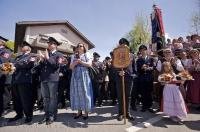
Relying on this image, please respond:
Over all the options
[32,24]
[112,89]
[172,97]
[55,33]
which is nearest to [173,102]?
[172,97]

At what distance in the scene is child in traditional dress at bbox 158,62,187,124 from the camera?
7289 mm

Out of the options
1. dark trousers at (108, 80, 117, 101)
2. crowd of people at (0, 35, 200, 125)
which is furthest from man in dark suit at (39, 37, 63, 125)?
dark trousers at (108, 80, 117, 101)

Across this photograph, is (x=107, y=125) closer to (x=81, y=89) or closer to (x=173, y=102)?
(x=81, y=89)

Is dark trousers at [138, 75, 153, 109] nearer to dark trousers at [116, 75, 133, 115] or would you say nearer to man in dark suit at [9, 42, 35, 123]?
dark trousers at [116, 75, 133, 115]

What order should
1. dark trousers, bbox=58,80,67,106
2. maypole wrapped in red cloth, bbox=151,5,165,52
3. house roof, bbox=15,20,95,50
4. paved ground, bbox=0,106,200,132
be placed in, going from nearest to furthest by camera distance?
paved ground, bbox=0,106,200,132
dark trousers, bbox=58,80,67,106
maypole wrapped in red cloth, bbox=151,5,165,52
house roof, bbox=15,20,95,50

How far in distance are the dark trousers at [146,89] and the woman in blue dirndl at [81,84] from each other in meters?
1.99

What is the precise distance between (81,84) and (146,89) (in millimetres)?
2390

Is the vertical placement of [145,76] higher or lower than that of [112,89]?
higher

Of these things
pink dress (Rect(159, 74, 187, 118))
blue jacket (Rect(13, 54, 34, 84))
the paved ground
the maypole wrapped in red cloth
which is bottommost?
the paved ground

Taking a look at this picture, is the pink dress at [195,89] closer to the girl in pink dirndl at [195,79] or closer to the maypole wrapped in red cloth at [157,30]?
the girl in pink dirndl at [195,79]

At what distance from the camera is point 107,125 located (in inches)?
273

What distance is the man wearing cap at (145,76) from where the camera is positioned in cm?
879

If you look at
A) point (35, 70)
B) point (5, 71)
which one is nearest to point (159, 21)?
point (35, 70)

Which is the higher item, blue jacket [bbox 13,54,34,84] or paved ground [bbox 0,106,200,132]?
blue jacket [bbox 13,54,34,84]
